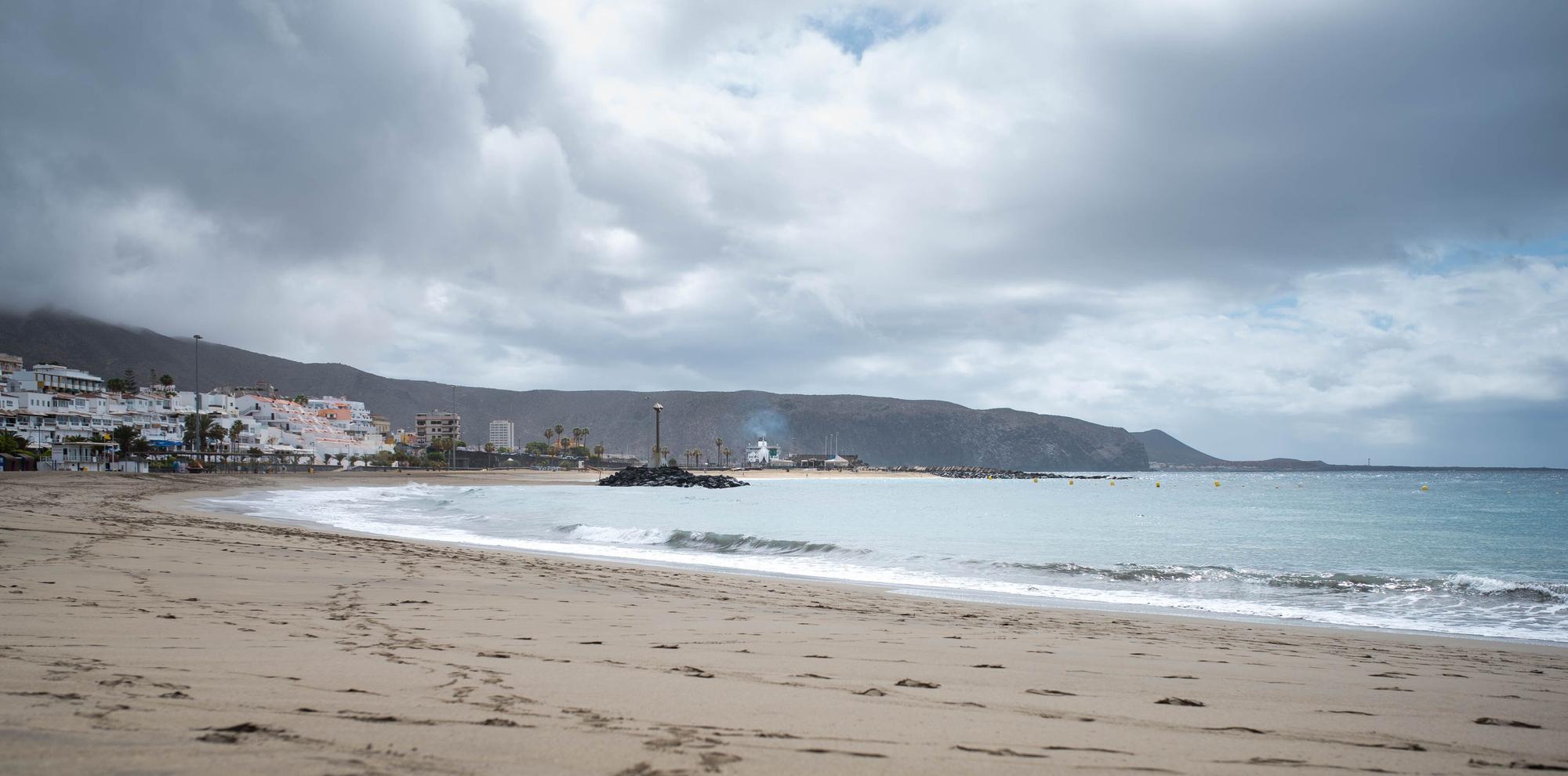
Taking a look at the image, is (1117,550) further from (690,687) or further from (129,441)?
(129,441)

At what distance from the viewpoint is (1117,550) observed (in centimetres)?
1692

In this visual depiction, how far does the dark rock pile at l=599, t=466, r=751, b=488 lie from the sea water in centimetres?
3810

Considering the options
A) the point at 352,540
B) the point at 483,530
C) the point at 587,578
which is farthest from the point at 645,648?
the point at 483,530

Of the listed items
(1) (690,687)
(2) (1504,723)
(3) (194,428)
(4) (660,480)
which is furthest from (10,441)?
(2) (1504,723)

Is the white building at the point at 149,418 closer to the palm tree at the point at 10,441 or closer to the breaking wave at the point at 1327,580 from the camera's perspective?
the palm tree at the point at 10,441

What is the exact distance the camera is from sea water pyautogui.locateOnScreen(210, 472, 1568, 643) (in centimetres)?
1048

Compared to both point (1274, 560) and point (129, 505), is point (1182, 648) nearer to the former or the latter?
point (1274, 560)

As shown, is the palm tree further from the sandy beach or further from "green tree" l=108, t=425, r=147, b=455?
the sandy beach

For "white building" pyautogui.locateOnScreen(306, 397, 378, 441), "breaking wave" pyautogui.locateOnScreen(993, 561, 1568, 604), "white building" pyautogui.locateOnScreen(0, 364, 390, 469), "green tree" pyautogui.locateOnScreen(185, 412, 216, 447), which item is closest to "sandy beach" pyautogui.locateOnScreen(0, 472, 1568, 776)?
"breaking wave" pyautogui.locateOnScreen(993, 561, 1568, 604)

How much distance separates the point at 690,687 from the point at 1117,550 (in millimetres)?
14993

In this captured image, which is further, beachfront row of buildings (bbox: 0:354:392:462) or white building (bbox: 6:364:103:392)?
white building (bbox: 6:364:103:392)

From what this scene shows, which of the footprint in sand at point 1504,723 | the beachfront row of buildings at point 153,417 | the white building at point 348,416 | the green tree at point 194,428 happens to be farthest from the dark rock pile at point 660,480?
the white building at point 348,416

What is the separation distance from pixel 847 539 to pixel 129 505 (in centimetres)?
2094

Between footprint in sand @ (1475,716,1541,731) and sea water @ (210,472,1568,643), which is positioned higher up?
footprint in sand @ (1475,716,1541,731)
